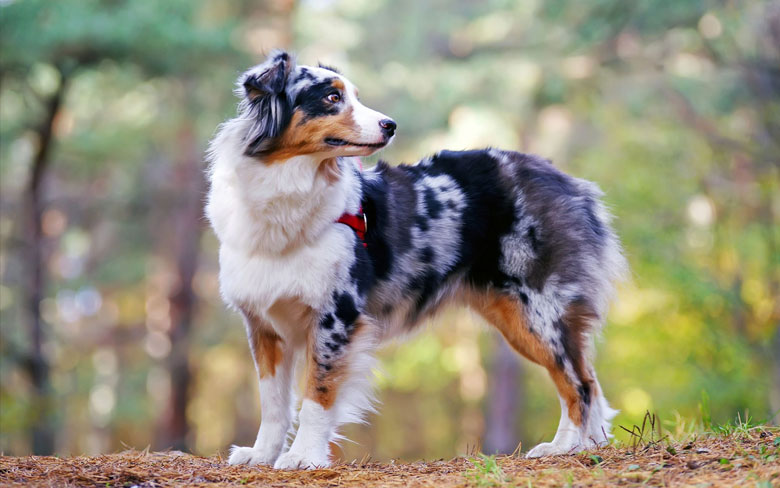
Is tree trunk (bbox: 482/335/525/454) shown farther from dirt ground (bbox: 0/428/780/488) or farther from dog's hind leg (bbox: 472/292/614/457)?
dirt ground (bbox: 0/428/780/488)

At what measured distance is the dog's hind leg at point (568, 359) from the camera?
4.80m

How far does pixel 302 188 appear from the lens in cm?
446

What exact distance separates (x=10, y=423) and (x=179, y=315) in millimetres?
4961

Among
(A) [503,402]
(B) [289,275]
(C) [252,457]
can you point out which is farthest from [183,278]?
(B) [289,275]

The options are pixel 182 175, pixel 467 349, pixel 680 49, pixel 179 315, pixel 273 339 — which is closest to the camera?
pixel 273 339

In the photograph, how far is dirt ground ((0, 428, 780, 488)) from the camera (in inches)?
128

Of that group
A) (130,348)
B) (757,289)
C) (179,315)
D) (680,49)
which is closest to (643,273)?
(757,289)

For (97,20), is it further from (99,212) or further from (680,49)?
(680,49)

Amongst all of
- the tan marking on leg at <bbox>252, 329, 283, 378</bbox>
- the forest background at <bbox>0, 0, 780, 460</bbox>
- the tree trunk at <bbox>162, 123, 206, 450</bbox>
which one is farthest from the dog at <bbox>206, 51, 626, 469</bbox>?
the tree trunk at <bbox>162, 123, 206, 450</bbox>

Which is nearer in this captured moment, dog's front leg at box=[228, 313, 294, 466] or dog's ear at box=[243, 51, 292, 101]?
dog's ear at box=[243, 51, 292, 101]

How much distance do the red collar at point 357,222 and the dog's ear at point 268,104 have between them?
549 millimetres

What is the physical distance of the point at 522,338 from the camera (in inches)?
200

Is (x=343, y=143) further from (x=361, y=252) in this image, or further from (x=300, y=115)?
(x=361, y=252)

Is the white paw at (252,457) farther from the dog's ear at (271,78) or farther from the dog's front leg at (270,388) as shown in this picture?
the dog's ear at (271,78)
